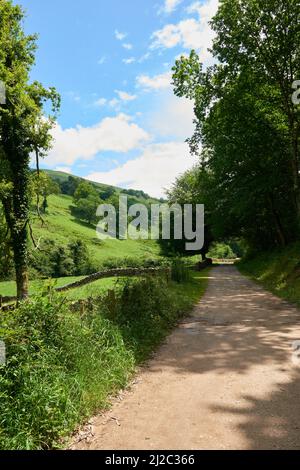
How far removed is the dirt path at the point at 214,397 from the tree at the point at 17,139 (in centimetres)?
1909

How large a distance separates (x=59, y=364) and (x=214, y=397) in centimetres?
246

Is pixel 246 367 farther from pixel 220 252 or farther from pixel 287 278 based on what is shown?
pixel 220 252

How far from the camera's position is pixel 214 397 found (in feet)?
18.7

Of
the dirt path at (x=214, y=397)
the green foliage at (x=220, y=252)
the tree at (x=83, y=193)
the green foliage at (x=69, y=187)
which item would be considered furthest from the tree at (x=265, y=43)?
the green foliage at (x=69, y=187)

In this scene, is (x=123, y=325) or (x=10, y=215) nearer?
(x=123, y=325)

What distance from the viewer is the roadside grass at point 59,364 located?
14.9 feet

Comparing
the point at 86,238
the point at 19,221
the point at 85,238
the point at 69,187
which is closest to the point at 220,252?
the point at 86,238

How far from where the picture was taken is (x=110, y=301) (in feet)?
→ 29.6

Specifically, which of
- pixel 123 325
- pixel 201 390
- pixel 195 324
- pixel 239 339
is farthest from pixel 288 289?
pixel 201 390

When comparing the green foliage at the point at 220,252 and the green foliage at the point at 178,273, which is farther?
the green foliage at the point at 220,252

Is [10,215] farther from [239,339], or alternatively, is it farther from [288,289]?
[239,339]

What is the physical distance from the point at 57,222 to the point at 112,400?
97753mm

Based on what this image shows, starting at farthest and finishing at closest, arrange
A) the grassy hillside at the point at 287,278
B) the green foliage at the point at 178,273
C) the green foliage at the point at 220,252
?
the green foliage at the point at 220,252
the green foliage at the point at 178,273
the grassy hillside at the point at 287,278

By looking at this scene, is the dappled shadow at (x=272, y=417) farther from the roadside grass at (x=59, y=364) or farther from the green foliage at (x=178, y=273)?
the green foliage at (x=178, y=273)
